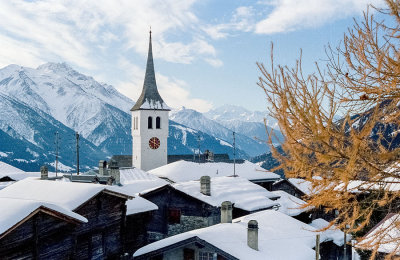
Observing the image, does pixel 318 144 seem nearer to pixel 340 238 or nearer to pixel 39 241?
pixel 39 241

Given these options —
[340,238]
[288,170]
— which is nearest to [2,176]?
[340,238]

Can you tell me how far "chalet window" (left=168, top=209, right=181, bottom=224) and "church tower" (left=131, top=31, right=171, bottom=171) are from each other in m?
28.9

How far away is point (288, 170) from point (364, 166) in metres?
0.96

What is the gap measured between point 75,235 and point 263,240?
8672mm

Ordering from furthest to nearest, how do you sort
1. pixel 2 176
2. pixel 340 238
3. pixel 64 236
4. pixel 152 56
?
1. pixel 152 56
2. pixel 2 176
3. pixel 340 238
4. pixel 64 236

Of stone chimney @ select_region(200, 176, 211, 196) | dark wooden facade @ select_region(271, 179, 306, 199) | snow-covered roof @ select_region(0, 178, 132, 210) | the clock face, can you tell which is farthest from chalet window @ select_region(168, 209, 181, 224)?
the clock face

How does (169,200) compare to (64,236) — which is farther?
(169,200)

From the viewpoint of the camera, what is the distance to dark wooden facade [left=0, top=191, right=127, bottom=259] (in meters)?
10.8

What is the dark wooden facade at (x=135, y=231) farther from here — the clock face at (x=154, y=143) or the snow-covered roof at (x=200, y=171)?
the clock face at (x=154, y=143)

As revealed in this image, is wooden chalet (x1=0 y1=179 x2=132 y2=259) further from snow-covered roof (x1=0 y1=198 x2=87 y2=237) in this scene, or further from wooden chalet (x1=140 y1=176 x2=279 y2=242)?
wooden chalet (x1=140 y1=176 x2=279 y2=242)

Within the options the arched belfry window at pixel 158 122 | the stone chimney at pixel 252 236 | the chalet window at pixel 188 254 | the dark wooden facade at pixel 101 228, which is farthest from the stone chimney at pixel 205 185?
the arched belfry window at pixel 158 122

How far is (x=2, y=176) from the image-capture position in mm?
32062

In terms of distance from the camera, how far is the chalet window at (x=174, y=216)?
24125 mm

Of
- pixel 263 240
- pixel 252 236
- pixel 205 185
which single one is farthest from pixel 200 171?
pixel 252 236
